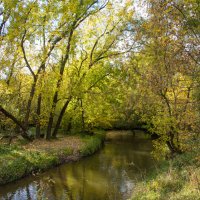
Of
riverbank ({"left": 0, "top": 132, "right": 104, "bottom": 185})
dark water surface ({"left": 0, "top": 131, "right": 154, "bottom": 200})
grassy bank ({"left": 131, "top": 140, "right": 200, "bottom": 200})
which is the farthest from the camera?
riverbank ({"left": 0, "top": 132, "right": 104, "bottom": 185})

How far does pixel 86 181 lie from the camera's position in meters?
14.8

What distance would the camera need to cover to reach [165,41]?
1021 centimetres

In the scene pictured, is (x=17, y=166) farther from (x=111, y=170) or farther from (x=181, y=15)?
(x=181, y=15)

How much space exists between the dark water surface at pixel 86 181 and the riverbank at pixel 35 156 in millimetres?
421

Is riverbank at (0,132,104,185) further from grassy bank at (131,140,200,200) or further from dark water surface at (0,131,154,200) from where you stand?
grassy bank at (131,140,200,200)

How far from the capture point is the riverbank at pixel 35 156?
14039 mm

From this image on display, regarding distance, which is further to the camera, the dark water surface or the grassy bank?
→ the dark water surface

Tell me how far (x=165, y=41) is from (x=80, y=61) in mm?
16401

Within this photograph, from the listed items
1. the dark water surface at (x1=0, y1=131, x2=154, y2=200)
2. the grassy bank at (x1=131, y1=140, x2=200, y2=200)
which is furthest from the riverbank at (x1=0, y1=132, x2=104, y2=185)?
the grassy bank at (x1=131, y1=140, x2=200, y2=200)

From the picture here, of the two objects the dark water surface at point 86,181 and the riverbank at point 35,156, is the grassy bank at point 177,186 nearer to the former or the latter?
the dark water surface at point 86,181

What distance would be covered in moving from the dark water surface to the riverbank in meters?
0.42

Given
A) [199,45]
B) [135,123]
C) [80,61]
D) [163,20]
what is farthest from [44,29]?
[135,123]

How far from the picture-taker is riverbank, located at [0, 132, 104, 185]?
14039 mm

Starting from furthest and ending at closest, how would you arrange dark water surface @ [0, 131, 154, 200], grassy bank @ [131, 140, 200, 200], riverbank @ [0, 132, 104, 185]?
riverbank @ [0, 132, 104, 185], dark water surface @ [0, 131, 154, 200], grassy bank @ [131, 140, 200, 200]
